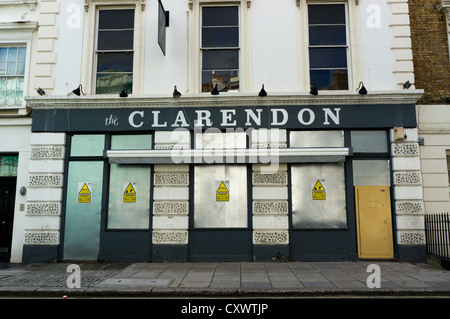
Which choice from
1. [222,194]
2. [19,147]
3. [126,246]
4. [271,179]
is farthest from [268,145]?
[19,147]

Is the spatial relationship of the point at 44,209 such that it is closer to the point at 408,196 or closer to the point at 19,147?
the point at 19,147

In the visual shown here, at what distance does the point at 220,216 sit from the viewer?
9.78 metres

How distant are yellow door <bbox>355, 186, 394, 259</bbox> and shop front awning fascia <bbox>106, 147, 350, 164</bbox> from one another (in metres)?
1.44

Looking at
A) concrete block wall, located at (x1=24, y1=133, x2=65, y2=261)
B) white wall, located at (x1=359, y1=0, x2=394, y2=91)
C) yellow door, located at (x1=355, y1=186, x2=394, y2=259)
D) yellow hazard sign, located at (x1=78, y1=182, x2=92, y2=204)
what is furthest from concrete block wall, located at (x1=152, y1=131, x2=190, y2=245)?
white wall, located at (x1=359, y1=0, x2=394, y2=91)

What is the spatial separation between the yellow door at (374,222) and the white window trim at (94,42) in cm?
760

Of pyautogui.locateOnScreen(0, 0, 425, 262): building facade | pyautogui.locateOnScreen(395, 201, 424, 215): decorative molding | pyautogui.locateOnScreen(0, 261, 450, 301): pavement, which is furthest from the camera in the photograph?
pyautogui.locateOnScreen(0, 0, 425, 262): building facade

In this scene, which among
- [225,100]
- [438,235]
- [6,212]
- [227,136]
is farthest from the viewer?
[6,212]

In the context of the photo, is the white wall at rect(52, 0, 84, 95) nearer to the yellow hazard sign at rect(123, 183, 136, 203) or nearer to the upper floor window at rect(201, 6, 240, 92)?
the yellow hazard sign at rect(123, 183, 136, 203)

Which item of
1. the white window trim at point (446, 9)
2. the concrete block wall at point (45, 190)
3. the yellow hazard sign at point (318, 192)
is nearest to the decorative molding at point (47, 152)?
the concrete block wall at point (45, 190)

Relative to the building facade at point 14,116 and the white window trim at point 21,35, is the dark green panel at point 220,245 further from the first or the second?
the white window trim at point 21,35

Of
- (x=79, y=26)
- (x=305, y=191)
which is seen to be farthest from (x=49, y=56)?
(x=305, y=191)

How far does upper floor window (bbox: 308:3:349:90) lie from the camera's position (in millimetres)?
10359

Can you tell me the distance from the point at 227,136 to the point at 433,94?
22.2 ft

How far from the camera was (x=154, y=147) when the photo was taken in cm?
1001
